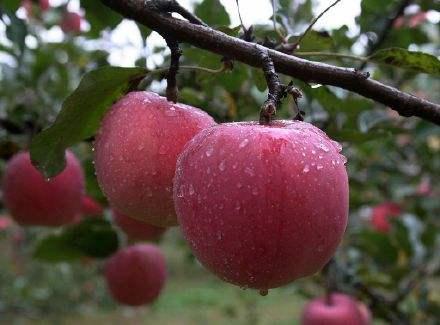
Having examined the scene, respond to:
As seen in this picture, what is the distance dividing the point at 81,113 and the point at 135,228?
0.49 m

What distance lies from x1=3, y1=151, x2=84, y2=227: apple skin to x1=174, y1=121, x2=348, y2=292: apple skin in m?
0.67

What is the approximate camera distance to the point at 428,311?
205cm

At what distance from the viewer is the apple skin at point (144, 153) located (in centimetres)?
80

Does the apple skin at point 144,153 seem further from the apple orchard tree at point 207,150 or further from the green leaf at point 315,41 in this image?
the green leaf at point 315,41

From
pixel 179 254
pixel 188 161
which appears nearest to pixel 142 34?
pixel 188 161

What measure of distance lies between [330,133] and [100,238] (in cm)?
63

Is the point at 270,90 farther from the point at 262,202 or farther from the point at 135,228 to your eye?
the point at 135,228

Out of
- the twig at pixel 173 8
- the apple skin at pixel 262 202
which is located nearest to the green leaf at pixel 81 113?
the twig at pixel 173 8

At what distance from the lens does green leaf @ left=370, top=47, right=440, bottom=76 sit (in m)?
0.87

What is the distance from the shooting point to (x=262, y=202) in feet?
2.08

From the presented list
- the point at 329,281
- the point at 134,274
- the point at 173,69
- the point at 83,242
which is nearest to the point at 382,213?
the point at 329,281

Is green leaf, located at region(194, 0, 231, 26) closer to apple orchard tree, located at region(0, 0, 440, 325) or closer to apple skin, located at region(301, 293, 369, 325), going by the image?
apple orchard tree, located at region(0, 0, 440, 325)

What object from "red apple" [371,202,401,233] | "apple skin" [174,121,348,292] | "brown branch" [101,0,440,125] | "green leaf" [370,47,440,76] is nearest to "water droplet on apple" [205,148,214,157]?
"apple skin" [174,121,348,292]

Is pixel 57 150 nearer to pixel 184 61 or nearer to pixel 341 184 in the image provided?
pixel 341 184
